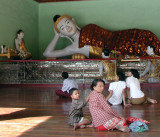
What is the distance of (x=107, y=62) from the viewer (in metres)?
6.91

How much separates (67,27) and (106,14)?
1.80 m

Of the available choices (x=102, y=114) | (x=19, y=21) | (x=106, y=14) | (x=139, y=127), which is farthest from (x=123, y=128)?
(x=106, y=14)

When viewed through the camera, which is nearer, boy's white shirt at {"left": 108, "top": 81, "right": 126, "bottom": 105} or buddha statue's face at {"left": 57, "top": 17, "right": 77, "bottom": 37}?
boy's white shirt at {"left": 108, "top": 81, "right": 126, "bottom": 105}

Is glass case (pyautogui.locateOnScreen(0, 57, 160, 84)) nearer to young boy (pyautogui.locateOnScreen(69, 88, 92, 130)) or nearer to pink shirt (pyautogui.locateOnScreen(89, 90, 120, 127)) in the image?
young boy (pyautogui.locateOnScreen(69, 88, 92, 130))

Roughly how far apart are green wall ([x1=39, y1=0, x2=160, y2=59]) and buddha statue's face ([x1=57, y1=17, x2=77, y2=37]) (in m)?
1.22

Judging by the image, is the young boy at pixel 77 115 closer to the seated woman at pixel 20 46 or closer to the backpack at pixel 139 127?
the backpack at pixel 139 127

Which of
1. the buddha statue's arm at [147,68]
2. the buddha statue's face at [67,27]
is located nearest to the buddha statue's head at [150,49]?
the buddha statue's arm at [147,68]

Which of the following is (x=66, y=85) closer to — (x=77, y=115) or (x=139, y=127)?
(x=77, y=115)

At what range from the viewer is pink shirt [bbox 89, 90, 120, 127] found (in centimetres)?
254

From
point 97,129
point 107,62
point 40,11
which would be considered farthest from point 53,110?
point 40,11

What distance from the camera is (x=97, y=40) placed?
25.8ft

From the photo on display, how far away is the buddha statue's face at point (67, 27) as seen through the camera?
26.2 feet

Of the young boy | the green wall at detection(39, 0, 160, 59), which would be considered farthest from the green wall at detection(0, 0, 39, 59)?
the young boy

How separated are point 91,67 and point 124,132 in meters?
4.86
